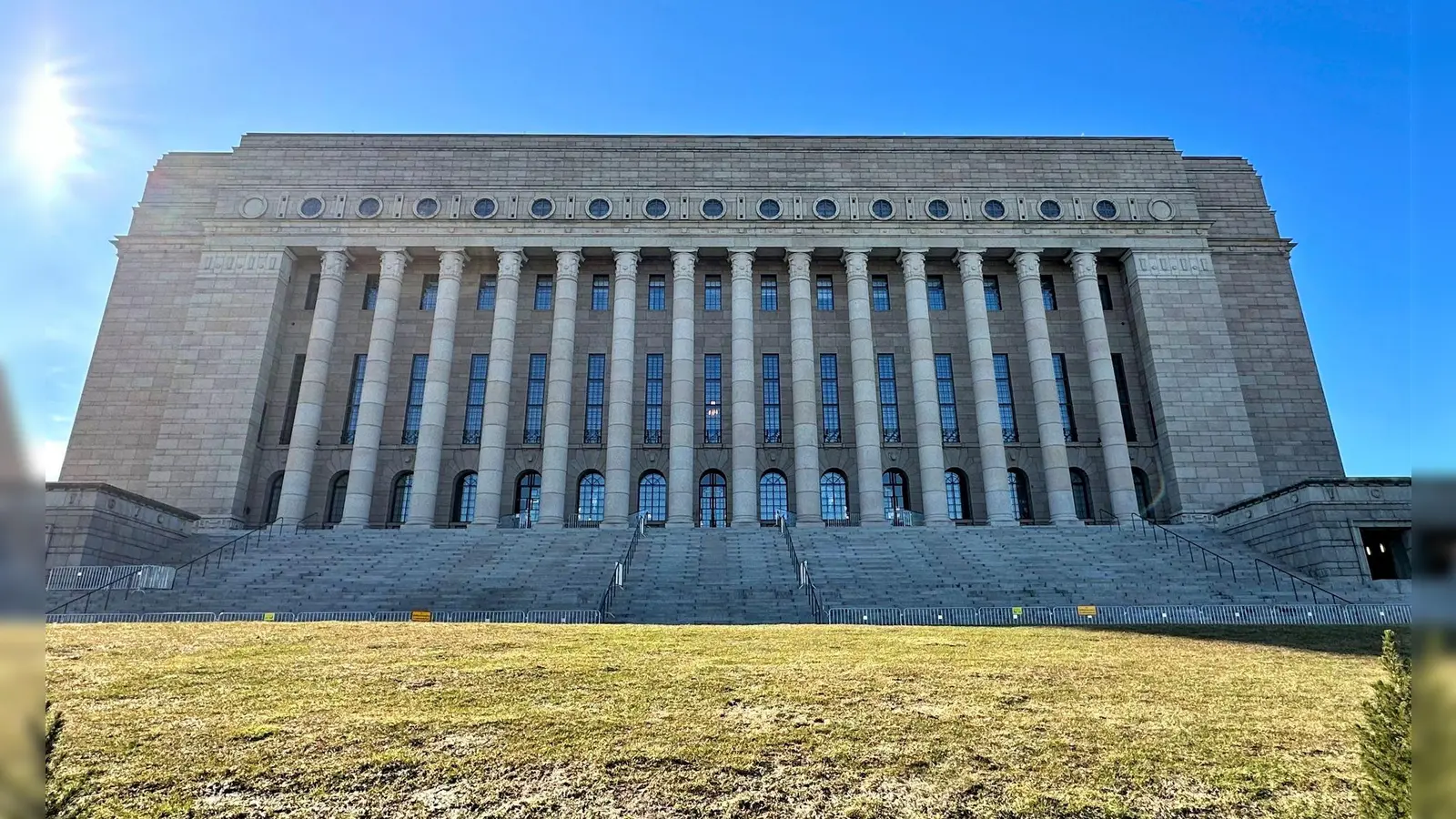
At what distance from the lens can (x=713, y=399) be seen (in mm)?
43000

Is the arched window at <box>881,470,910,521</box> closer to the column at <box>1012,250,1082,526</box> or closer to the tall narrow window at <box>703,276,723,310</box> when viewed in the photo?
the column at <box>1012,250,1082,526</box>

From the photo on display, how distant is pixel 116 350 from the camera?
40.6m

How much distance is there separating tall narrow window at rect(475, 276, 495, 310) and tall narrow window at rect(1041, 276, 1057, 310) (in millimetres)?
31299

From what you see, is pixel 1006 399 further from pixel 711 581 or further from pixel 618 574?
pixel 618 574

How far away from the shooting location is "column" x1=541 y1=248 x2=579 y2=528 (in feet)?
124

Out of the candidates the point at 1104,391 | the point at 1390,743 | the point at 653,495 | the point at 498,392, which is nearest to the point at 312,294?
the point at 498,392

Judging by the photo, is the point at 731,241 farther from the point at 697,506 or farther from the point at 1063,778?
the point at 1063,778

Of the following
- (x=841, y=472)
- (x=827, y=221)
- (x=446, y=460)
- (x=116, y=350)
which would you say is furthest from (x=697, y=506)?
(x=116, y=350)

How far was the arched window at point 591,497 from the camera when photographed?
1615 inches

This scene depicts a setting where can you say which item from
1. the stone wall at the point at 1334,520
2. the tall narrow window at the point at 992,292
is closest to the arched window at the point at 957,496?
the tall narrow window at the point at 992,292

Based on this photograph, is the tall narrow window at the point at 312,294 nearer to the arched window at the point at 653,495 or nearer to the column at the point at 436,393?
the column at the point at 436,393

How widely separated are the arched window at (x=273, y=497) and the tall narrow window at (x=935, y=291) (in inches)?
1419

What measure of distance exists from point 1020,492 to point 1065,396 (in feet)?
19.9

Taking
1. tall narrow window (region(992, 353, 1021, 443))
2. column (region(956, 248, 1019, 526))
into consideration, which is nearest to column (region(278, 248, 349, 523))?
column (region(956, 248, 1019, 526))
